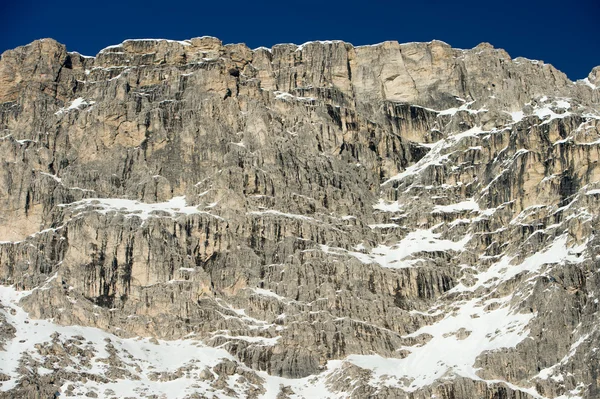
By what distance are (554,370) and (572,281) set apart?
53.7 feet

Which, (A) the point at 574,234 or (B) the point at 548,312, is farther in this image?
(A) the point at 574,234

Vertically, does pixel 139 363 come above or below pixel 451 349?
below

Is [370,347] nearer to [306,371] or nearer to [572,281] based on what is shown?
[306,371]

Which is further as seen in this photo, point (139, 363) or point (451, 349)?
point (451, 349)

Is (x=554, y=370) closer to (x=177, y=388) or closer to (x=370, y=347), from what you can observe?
(x=370, y=347)

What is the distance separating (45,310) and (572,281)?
8168cm

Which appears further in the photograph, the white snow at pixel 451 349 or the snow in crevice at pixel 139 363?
the white snow at pixel 451 349

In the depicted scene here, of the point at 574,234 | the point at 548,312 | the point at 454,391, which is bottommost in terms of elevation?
the point at 454,391

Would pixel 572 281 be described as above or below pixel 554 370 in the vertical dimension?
above

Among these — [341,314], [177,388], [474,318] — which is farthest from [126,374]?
[474,318]

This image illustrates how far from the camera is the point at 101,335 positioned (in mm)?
192000

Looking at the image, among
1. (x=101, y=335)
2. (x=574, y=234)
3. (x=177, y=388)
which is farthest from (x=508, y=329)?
(x=101, y=335)

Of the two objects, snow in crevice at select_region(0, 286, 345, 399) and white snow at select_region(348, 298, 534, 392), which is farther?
white snow at select_region(348, 298, 534, 392)

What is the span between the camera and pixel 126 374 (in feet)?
600
